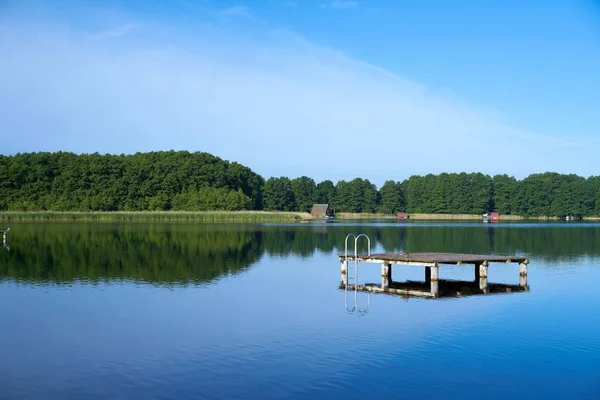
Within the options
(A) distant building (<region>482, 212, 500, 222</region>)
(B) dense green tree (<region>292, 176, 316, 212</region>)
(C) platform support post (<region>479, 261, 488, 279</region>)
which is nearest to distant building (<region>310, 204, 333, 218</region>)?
(B) dense green tree (<region>292, 176, 316, 212</region>)

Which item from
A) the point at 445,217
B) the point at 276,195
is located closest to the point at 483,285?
the point at 276,195

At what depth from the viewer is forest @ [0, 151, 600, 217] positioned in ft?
350

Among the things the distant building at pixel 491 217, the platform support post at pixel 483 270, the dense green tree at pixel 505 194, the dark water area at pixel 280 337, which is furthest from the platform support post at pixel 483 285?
the dense green tree at pixel 505 194

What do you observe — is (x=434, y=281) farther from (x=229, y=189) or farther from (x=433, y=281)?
(x=229, y=189)

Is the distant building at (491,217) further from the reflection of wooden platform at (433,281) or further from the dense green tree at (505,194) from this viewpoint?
the reflection of wooden platform at (433,281)

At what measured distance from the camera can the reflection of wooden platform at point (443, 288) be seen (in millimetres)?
23578

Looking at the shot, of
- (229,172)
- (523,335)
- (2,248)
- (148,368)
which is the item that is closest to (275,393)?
(148,368)

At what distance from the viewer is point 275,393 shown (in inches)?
465

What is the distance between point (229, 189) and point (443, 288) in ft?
298

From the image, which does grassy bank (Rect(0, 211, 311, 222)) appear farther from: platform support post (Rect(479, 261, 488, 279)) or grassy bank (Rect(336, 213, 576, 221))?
platform support post (Rect(479, 261, 488, 279))

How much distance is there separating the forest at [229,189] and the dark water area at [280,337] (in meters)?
78.4

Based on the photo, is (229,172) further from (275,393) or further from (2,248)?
(275,393)

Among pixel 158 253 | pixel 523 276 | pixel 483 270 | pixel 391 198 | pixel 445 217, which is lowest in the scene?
pixel 523 276

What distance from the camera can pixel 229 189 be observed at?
11412 cm
